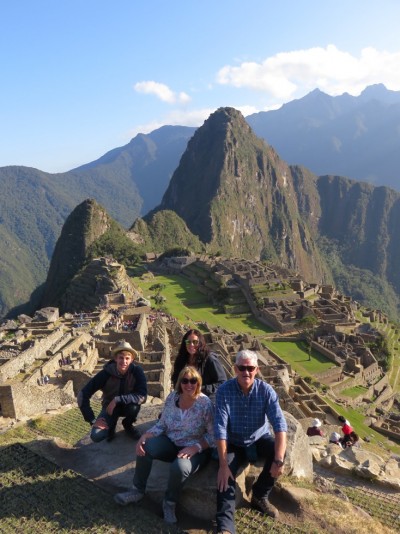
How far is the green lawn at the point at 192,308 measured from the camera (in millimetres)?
43281

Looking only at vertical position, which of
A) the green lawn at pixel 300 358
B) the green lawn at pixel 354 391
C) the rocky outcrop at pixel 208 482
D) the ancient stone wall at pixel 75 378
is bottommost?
the green lawn at pixel 354 391

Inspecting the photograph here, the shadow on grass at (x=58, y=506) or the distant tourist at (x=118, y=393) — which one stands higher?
the distant tourist at (x=118, y=393)

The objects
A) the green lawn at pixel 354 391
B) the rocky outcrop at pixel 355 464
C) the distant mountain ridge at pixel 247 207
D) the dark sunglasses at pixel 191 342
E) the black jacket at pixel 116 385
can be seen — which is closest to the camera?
the dark sunglasses at pixel 191 342

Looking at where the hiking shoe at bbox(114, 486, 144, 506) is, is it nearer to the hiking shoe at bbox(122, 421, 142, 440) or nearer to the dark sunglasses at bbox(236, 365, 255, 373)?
the hiking shoe at bbox(122, 421, 142, 440)

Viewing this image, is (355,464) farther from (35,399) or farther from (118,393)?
(35,399)

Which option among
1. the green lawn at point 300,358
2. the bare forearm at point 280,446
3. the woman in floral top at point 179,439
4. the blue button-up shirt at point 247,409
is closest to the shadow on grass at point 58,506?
the woman in floral top at point 179,439

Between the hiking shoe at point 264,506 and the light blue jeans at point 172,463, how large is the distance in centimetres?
71

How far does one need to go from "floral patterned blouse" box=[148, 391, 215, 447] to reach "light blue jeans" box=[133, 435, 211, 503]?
96 millimetres

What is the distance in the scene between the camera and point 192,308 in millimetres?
48844

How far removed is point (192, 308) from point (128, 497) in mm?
43568

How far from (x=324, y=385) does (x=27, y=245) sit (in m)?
146

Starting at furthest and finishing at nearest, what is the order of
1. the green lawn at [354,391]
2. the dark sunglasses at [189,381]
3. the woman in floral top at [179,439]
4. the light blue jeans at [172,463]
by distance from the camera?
the green lawn at [354,391] < the dark sunglasses at [189,381] < the woman in floral top at [179,439] < the light blue jeans at [172,463]

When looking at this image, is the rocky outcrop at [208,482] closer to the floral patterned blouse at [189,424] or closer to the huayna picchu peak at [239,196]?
the floral patterned blouse at [189,424]

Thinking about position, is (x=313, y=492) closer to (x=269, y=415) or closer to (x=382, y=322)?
(x=269, y=415)
